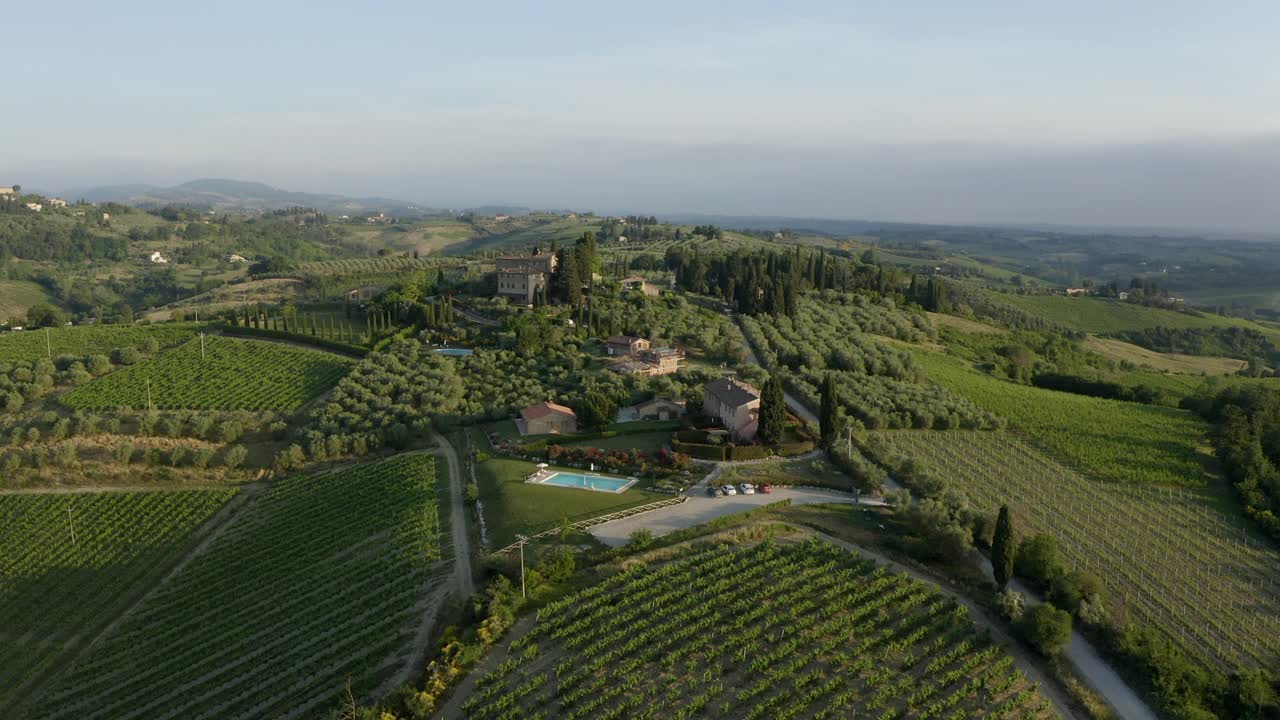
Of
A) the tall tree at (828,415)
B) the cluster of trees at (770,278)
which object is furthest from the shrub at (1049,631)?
the cluster of trees at (770,278)

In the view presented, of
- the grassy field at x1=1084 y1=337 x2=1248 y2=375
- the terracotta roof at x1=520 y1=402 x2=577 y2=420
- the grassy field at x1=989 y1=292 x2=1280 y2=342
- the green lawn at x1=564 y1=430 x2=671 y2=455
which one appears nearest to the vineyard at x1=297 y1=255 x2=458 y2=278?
the terracotta roof at x1=520 y1=402 x2=577 y2=420

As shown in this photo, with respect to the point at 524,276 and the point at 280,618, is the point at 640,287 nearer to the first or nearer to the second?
the point at 524,276

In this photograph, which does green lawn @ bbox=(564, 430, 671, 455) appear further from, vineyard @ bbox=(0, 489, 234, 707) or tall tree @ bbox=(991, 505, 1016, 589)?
vineyard @ bbox=(0, 489, 234, 707)

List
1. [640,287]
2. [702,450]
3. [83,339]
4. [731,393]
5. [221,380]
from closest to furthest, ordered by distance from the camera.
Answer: [702,450] → [731,393] → [221,380] → [83,339] → [640,287]

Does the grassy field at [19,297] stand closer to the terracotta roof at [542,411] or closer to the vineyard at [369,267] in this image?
the vineyard at [369,267]

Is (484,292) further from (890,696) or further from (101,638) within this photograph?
(890,696)

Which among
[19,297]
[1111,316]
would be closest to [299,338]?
[19,297]

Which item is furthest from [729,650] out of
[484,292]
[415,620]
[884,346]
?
[484,292]
